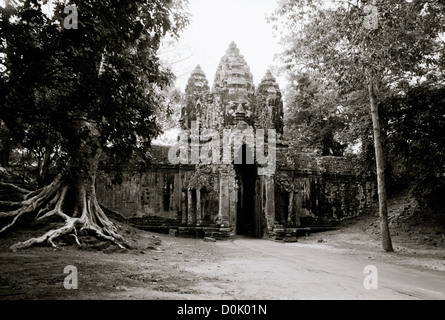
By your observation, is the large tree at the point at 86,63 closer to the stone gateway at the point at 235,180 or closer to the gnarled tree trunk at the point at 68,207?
the gnarled tree trunk at the point at 68,207

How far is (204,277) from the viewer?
531 cm

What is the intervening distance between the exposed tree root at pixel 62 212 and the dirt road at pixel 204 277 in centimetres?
62

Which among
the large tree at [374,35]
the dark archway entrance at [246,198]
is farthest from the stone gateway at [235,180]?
the large tree at [374,35]

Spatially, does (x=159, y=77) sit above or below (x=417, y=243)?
above

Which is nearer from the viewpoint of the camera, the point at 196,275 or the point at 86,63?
the point at 86,63

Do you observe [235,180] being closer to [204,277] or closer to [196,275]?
[196,275]

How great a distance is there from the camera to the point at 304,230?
622 inches

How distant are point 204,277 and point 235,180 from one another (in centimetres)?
943

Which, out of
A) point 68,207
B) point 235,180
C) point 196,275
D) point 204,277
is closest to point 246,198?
point 235,180

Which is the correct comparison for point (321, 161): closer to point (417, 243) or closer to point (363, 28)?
point (417, 243)

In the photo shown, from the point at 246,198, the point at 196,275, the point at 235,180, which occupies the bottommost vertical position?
the point at 196,275

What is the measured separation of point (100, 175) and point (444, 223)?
1405 cm
